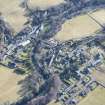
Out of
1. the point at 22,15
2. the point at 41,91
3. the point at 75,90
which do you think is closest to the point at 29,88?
the point at 41,91

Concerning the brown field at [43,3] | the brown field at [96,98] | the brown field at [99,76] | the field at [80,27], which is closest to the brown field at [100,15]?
the field at [80,27]

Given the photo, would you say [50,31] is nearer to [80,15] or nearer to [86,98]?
[80,15]

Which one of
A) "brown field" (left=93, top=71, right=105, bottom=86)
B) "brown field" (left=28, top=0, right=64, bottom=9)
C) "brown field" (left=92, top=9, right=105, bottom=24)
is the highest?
"brown field" (left=28, top=0, right=64, bottom=9)

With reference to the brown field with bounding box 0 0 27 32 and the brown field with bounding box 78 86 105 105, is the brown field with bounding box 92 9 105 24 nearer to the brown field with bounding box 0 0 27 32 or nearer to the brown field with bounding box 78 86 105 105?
the brown field with bounding box 0 0 27 32

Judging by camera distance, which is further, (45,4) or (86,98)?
(45,4)

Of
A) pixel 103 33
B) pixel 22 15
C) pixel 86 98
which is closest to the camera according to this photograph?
pixel 86 98

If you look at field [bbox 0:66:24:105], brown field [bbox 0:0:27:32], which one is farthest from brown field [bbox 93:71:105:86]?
Answer: brown field [bbox 0:0:27:32]

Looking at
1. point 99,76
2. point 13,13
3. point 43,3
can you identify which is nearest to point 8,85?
point 99,76

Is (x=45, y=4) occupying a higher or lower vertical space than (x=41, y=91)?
higher
